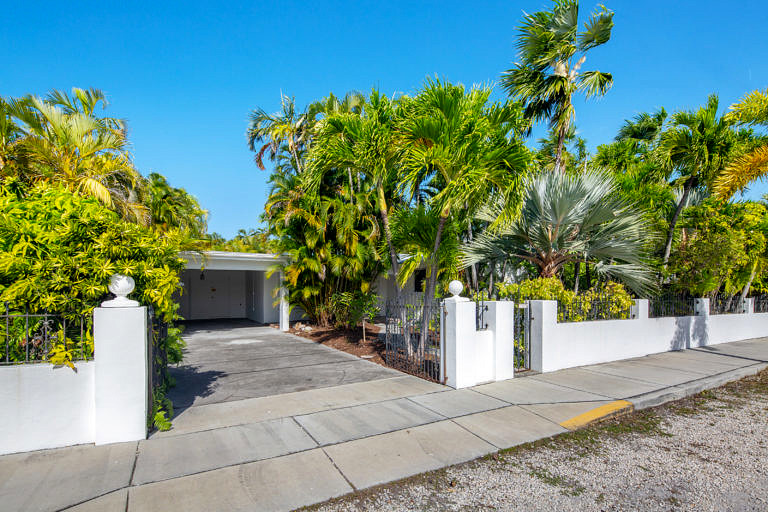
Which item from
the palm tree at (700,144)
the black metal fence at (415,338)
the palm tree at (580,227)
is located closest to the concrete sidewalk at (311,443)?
the black metal fence at (415,338)

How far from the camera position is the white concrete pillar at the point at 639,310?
959 cm

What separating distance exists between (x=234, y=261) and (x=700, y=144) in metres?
14.0

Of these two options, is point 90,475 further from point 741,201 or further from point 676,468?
point 741,201

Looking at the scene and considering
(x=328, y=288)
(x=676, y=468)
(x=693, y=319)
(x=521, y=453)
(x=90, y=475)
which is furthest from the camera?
(x=328, y=288)

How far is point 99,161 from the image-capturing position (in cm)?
826

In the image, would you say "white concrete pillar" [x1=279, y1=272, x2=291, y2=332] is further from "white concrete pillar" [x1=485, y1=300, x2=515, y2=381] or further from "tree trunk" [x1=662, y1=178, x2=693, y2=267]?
"tree trunk" [x1=662, y1=178, x2=693, y2=267]

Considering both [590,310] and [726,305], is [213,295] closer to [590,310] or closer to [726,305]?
Result: [590,310]

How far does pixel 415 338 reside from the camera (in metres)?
8.41

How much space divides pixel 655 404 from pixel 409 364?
4010mm

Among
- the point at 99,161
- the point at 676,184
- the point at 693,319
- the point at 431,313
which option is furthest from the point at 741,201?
the point at 99,161

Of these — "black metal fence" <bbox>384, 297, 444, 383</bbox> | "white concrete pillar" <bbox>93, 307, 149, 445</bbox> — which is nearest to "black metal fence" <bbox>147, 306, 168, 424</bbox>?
"white concrete pillar" <bbox>93, 307, 149, 445</bbox>

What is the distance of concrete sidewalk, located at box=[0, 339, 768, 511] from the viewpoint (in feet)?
11.2

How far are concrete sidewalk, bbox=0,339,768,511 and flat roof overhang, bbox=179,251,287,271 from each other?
28.1ft

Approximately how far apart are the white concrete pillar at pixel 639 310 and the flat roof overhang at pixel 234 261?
1045 centimetres
